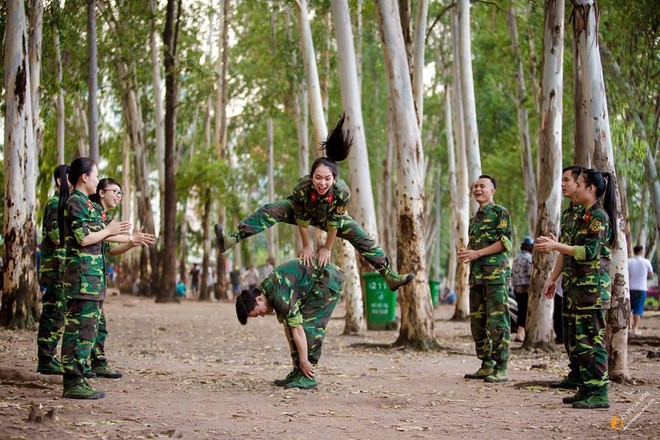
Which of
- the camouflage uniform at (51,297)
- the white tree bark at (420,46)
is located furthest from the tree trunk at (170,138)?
the camouflage uniform at (51,297)

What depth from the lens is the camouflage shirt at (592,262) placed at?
7.65m

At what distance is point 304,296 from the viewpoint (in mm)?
8633

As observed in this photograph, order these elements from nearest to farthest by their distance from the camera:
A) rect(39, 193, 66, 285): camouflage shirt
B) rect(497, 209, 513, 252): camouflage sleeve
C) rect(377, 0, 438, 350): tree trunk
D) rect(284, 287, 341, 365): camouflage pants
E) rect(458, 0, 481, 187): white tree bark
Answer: rect(39, 193, 66, 285): camouflage shirt, rect(284, 287, 341, 365): camouflage pants, rect(497, 209, 513, 252): camouflage sleeve, rect(377, 0, 438, 350): tree trunk, rect(458, 0, 481, 187): white tree bark

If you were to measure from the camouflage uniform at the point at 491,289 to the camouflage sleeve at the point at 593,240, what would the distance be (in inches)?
66.2

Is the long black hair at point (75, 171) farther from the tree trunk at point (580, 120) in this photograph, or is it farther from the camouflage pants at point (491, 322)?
the tree trunk at point (580, 120)

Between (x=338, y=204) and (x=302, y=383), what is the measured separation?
1755 millimetres

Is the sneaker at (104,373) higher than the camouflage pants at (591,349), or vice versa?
the camouflage pants at (591,349)

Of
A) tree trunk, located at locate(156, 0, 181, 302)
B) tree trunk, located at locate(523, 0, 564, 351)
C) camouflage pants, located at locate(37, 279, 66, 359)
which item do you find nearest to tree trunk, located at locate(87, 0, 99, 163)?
tree trunk, located at locate(156, 0, 181, 302)

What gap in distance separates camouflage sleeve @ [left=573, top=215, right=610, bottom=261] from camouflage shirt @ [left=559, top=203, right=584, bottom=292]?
0.79ft

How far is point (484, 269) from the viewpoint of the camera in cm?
940

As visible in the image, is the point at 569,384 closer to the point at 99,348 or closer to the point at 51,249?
the point at 99,348

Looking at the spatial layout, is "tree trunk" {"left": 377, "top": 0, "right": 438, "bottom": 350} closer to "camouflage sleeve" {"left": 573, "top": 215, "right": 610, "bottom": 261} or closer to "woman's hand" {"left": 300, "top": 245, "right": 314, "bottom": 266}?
"woman's hand" {"left": 300, "top": 245, "right": 314, "bottom": 266}

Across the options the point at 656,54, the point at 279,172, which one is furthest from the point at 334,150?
the point at 279,172

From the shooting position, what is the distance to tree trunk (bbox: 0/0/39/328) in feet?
46.5
